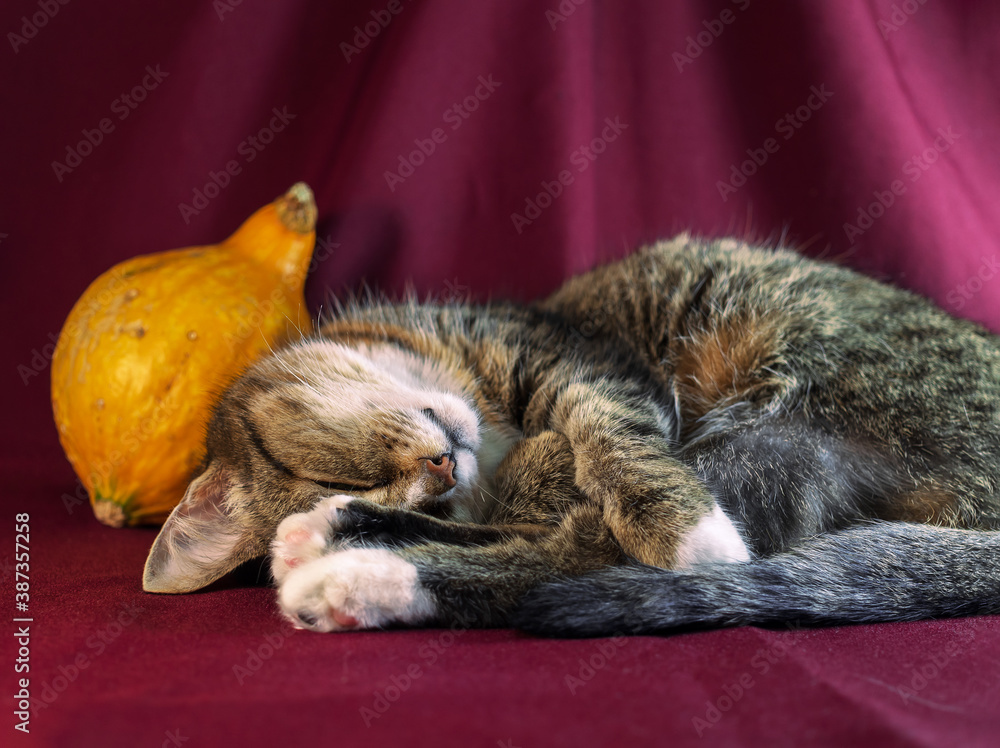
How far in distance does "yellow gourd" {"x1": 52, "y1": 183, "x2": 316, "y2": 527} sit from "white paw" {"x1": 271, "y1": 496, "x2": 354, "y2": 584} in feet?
1.41

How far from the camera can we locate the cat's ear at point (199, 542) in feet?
3.62

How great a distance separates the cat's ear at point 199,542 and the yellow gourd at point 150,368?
0.21 meters

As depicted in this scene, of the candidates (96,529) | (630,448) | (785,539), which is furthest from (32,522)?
(785,539)

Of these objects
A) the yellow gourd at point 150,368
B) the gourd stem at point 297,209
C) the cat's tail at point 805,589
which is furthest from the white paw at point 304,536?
the gourd stem at point 297,209

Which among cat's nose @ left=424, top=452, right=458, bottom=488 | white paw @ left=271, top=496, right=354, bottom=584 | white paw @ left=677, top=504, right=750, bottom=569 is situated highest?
white paw @ left=677, top=504, right=750, bottom=569

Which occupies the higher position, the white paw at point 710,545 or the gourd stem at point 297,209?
the gourd stem at point 297,209

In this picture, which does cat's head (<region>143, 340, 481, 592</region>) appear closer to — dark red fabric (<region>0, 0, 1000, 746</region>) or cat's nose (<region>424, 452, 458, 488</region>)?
cat's nose (<region>424, 452, 458, 488</region>)

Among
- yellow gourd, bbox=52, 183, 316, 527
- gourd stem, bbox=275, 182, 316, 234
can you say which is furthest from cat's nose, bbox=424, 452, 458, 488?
gourd stem, bbox=275, 182, 316, 234

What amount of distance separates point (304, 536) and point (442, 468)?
0.22 metres

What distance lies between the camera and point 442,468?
1103 mm

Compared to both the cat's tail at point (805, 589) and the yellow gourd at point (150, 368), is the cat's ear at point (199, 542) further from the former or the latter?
the cat's tail at point (805, 589)

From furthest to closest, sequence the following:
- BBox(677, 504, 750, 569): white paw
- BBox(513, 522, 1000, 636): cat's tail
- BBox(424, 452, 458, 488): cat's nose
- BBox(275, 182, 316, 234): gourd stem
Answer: BBox(275, 182, 316, 234): gourd stem
BBox(424, 452, 458, 488): cat's nose
BBox(677, 504, 750, 569): white paw
BBox(513, 522, 1000, 636): cat's tail

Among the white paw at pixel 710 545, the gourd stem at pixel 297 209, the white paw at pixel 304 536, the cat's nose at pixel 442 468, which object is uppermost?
the gourd stem at pixel 297 209

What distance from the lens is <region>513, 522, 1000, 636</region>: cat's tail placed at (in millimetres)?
849
